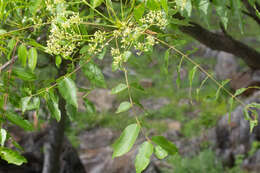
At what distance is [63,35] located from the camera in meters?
0.89

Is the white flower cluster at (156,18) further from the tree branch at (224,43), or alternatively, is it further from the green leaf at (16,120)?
the tree branch at (224,43)

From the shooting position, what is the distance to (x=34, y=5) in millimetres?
954

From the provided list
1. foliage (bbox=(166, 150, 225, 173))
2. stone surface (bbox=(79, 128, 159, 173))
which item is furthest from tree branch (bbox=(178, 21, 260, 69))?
foliage (bbox=(166, 150, 225, 173))

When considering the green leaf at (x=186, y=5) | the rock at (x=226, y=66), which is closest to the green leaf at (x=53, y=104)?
the green leaf at (x=186, y=5)

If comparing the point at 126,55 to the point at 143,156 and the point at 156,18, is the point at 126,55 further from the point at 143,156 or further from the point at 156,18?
the point at 143,156

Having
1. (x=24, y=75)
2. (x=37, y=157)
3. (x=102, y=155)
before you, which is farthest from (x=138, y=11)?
(x=102, y=155)

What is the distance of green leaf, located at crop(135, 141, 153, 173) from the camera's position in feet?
2.60

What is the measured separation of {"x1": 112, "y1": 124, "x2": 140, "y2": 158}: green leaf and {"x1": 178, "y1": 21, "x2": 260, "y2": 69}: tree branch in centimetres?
106

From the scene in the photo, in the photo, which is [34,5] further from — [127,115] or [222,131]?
[127,115]

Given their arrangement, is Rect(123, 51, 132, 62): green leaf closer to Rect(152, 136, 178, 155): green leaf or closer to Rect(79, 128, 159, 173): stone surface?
Rect(152, 136, 178, 155): green leaf

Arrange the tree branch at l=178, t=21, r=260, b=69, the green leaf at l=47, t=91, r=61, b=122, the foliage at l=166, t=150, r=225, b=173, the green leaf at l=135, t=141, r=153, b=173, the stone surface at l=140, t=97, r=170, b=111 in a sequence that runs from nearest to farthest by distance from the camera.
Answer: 1. the green leaf at l=135, t=141, r=153, b=173
2. the green leaf at l=47, t=91, r=61, b=122
3. the tree branch at l=178, t=21, r=260, b=69
4. the foliage at l=166, t=150, r=225, b=173
5. the stone surface at l=140, t=97, r=170, b=111

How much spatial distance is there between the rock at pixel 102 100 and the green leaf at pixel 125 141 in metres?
7.87

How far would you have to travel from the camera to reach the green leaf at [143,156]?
0.79 meters

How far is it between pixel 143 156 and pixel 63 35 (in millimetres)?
419
